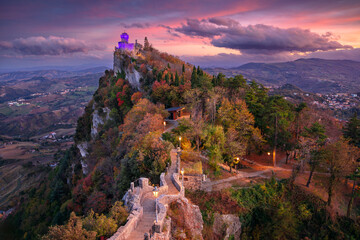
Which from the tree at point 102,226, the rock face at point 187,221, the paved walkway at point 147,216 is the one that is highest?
the tree at point 102,226

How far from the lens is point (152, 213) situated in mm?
13680

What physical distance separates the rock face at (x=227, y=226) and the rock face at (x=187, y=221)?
6.36 ft

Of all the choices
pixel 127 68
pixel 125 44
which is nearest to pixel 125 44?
pixel 125 44

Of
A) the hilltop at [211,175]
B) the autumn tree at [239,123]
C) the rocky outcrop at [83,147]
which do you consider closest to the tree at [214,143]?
the hilltop at [211,175]

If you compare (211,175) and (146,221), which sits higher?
(146,221)

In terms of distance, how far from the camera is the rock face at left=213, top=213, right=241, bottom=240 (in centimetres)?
1686

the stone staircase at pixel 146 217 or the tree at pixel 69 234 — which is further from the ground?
the tree at pixel 69 234

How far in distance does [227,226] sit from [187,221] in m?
4.52

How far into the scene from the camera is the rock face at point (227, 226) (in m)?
16.9

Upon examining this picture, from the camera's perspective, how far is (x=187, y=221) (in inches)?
583

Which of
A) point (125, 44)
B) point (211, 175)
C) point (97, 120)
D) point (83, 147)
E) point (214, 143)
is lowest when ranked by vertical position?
point (83, 147)

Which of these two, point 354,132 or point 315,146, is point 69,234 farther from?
point 354,132

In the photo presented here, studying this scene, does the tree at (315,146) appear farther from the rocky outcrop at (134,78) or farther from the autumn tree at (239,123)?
the rocky outcrop at (134,78)

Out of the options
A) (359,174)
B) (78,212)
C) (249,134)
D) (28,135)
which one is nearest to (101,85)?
(78,212)
